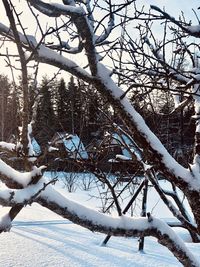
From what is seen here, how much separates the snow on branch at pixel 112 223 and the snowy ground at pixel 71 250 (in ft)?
5.54

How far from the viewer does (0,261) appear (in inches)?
146

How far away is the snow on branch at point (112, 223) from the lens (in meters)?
1.93

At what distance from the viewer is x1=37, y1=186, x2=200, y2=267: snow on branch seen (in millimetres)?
1925

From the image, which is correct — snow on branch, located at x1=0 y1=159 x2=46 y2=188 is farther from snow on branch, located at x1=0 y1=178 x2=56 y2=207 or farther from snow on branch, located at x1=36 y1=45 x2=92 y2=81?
snow on branch, located at x1=36 y1=45 x2=92 y2=81

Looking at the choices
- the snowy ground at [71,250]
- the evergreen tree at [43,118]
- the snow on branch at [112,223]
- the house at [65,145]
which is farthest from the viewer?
the snowy ground at [71,250]

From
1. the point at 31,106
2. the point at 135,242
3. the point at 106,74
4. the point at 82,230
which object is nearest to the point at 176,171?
the point at 106,74

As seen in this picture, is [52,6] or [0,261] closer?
[52,6]

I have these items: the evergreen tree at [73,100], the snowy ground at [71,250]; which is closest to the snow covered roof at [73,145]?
the evergreen tree at [73,100]

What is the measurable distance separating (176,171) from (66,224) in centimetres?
387

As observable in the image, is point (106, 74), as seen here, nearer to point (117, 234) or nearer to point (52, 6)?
point (52, 6)

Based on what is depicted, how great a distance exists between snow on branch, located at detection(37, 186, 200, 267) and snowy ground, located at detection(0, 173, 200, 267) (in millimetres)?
1689

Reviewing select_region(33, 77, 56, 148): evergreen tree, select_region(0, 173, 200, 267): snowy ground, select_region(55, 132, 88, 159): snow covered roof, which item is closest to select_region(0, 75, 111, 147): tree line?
select_region(33, 77, 56, 148): evergreen tree

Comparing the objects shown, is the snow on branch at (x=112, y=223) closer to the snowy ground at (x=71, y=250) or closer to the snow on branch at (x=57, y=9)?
the snow on branch at (x=57, y=9)

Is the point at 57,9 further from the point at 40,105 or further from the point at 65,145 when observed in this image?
the point at 40,105
